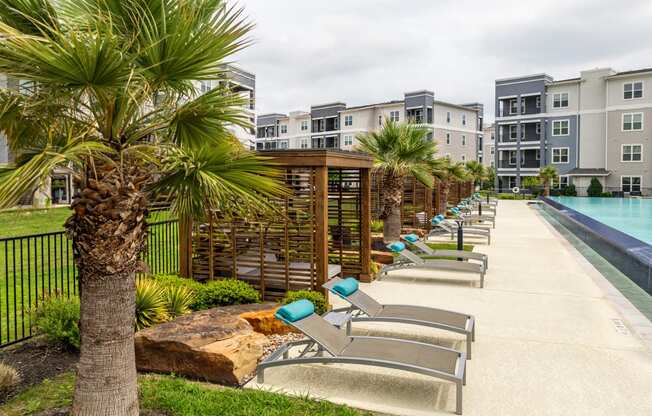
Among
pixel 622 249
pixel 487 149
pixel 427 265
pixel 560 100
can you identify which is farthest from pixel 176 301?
pixel 487 149

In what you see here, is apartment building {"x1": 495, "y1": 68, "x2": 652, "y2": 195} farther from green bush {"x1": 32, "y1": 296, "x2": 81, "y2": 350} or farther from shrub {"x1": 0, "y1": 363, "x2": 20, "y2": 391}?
shrub {"x1": 0, "y1": 363, "x2": 20, "y2": 391}

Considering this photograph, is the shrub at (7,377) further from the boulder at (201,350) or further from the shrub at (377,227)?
the shrub at (377,227)

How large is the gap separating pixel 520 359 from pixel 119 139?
5183 mm

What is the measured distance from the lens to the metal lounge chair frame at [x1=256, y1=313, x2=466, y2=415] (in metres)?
4.94

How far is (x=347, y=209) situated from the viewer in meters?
11.3

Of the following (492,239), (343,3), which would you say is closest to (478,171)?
(492,239)

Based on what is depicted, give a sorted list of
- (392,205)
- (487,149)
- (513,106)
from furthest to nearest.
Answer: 1. (487,149)
2. (513,106)
3. (392,205)

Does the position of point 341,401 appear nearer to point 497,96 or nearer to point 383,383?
point 383,383

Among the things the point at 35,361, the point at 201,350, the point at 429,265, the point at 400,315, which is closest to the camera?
the point at 201,350

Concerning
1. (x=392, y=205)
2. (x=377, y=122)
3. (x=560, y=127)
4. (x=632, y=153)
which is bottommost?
(x=392, y=205)

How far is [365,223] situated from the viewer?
35.4 ft

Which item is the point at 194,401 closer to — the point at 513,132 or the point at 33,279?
the point at 33,279

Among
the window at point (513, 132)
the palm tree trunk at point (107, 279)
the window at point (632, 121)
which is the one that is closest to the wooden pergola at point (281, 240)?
the palm tree trunk at point (107, 279)

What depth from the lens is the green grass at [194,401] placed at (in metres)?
4.68
